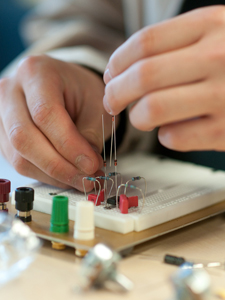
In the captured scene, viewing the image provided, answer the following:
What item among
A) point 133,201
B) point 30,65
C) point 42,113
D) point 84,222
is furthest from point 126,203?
point 30,65

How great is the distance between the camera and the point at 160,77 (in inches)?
30.0

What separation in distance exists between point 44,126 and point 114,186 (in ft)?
0.86

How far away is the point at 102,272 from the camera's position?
634 millimetres

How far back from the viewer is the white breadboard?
841 millimetres

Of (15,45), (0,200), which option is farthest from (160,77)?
(15,45)

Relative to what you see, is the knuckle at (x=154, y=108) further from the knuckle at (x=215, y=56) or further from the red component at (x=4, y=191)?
the red component at (x=4, y=191)

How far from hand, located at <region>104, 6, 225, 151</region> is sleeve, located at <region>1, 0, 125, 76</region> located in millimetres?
1063

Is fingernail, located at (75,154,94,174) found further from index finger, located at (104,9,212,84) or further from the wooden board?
index finger, located at (104,9,212,84)

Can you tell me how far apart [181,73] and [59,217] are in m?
0.39

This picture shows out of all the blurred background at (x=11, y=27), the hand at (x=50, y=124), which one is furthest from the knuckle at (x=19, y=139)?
the blurred background at (x=11, y=27)

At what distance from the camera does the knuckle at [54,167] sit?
1023mm

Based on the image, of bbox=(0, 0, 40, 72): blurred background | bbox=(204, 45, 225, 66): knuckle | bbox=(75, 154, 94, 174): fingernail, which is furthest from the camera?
bbox=(0, 0, 40, 72): blurred background

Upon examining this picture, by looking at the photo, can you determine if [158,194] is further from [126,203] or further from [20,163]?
[20,163]

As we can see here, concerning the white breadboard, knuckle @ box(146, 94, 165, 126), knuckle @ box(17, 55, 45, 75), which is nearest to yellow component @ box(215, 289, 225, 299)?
the white breadboard
